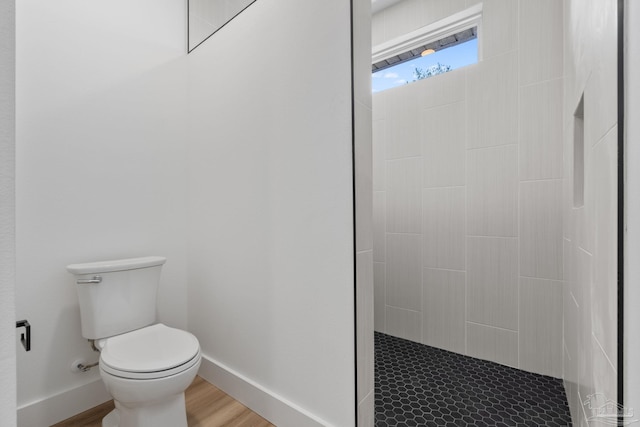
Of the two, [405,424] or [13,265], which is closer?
[13,265]

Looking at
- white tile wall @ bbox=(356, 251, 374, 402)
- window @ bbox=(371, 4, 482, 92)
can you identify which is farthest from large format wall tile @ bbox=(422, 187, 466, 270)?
white tile wall @ bbox=(356, 251, 374, 402)

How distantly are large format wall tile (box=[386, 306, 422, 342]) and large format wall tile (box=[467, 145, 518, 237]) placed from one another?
796 mm

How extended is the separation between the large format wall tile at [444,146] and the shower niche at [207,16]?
1.43 m

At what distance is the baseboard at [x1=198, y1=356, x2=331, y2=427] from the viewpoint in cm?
140

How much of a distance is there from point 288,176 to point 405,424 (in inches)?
51.8

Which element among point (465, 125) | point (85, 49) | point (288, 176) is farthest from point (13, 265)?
point (465, 125)

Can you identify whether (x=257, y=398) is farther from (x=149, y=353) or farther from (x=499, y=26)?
(x=499, y=26)

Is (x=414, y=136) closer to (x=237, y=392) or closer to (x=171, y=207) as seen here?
(x=171, y=207)

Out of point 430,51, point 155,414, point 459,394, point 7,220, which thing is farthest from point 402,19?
point 155,414

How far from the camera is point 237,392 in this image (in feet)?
5.64

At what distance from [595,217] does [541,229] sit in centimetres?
108

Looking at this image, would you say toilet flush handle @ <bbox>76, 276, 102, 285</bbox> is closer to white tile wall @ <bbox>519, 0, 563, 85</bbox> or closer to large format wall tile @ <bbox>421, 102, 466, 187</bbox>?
large format wall tile @ <bbox>421, 102, 466, 187</bbox>

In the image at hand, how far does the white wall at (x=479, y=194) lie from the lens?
1.81 meters

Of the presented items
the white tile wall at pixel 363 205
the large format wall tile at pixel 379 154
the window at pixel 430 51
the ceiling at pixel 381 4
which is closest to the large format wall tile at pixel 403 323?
the large format wall tile at pixel 379 154
